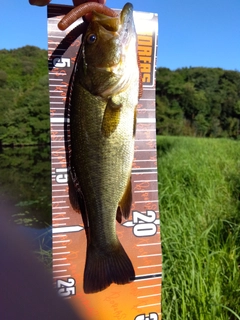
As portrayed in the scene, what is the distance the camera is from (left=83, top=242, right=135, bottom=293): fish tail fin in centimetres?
131

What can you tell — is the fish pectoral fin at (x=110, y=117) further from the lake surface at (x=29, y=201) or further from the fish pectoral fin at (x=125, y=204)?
the lake surface at (x=29, y=201)

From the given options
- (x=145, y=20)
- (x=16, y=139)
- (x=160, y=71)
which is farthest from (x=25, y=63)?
(x=145, y=20)

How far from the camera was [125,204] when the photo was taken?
138 centimetres

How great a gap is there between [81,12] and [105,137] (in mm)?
451

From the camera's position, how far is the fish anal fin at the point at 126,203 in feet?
4.44

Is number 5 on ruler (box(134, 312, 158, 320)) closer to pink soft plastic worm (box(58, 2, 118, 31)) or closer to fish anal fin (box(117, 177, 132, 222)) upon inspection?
fish anal fin (box(117, 177, 132, 222))

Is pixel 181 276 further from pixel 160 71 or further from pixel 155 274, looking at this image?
pixel 160 71

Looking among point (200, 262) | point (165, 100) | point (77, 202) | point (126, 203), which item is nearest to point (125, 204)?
point (126, 203)

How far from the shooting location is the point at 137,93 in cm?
125

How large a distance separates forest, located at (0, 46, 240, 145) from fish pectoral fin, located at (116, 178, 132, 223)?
27.8 meters

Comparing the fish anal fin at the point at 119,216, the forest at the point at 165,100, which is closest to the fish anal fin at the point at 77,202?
the fish anal fin at the point at 119,216

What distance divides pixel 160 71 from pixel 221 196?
43788 millimetres

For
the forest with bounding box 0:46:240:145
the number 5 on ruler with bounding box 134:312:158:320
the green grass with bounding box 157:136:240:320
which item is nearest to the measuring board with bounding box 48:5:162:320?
the number 5 on ruler with bounding box 134:312:158:320

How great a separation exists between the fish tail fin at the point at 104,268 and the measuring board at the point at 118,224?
50 millimetres
